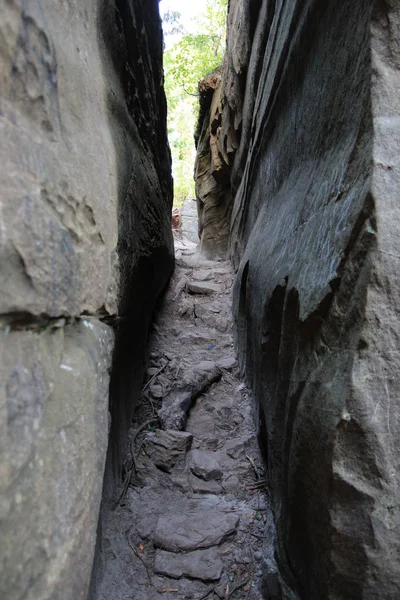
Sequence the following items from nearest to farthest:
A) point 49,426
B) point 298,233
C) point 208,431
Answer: point 49,426 < point 298,233 < point 208,431

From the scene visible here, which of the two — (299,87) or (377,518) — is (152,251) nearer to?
(299,87)

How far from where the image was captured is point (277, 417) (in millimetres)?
2090

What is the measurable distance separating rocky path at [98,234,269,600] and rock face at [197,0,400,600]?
35cm

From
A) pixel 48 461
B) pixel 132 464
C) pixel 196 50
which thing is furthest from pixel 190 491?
Result: pixel 196 50

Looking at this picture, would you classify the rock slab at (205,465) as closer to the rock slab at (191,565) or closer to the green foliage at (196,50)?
the rock slab at (191,565)

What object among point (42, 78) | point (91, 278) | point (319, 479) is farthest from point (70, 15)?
point (319, 479)

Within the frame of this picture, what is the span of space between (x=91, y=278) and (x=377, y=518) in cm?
123

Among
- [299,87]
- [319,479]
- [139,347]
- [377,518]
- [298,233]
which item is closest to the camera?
[377,518]

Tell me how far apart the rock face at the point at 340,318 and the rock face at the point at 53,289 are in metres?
0.81

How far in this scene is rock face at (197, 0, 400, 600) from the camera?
1.22 meters

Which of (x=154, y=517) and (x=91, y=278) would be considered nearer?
(x=91, y=278)

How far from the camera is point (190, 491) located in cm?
269

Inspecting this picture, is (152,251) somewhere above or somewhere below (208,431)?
above

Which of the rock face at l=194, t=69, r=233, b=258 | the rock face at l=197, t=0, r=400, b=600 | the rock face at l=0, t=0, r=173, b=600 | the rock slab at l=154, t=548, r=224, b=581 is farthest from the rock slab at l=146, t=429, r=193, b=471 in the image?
the rock face at l=194, t=69, r=233, b=258
